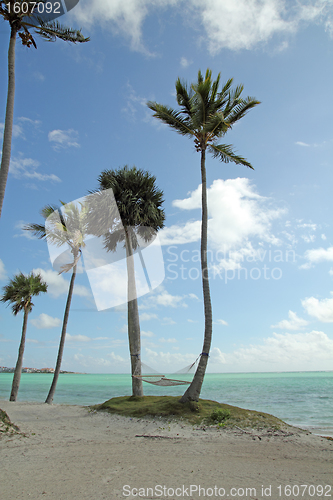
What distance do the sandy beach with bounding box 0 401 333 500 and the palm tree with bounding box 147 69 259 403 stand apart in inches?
119

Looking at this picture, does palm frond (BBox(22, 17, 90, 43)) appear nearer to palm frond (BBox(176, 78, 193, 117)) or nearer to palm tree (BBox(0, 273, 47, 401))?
palm frond (BBox(176, 78, 193, 117))

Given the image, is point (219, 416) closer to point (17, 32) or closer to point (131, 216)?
point (131, 216)

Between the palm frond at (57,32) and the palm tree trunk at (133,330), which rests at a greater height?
the palm frond at (57,32)

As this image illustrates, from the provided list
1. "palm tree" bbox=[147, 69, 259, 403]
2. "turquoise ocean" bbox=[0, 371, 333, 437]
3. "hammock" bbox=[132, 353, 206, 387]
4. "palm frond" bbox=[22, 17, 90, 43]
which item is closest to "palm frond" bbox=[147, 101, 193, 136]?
"palm tree" bbox=[147, 69, 259, 403]

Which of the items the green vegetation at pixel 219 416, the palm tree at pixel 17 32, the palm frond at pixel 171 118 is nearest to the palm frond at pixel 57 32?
the palm tree at pixel 17 32

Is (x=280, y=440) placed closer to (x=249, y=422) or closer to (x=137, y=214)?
(x=249, y=422)

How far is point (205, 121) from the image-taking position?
11.6 metres

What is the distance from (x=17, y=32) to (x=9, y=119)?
2601 millimetres

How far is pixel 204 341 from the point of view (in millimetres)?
10656

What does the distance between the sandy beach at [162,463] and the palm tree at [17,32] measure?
597 cm

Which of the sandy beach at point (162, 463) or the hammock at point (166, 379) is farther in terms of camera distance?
the hammock at point (166, 379)

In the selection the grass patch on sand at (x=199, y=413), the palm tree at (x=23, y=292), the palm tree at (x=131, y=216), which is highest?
the palm tree at (x=131, y=216)

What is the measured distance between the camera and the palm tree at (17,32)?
25.9 feet

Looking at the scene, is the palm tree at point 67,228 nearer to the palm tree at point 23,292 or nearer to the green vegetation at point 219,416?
the palm tree at point 23,292
